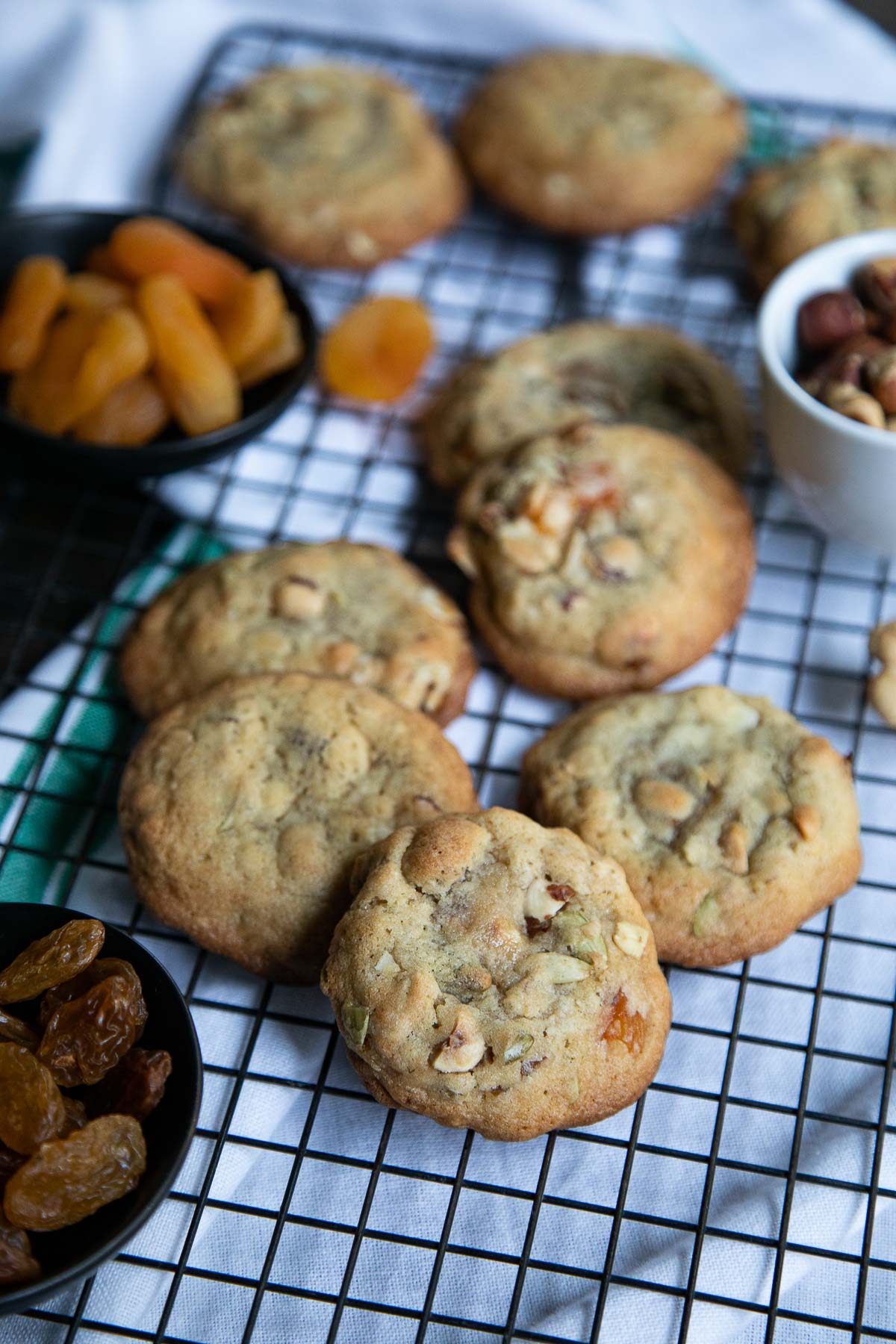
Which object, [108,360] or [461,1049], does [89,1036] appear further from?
[108,360]

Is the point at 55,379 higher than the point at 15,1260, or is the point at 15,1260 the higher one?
the point at 55,379

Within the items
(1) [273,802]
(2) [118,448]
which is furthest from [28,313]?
(1) [273,802]

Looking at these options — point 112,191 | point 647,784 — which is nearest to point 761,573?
point 647,784

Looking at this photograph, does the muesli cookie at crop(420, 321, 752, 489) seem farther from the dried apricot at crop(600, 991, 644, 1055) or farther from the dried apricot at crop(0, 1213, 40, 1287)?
the dried apricot at crop(0, 1213, 40, 1287)

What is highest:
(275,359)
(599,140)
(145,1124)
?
(599,140)

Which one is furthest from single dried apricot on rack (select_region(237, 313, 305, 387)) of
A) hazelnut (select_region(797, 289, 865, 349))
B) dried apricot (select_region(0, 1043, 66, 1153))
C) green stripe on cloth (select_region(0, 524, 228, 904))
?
dried apricot (select_region(0, 1043, 66, 1153))

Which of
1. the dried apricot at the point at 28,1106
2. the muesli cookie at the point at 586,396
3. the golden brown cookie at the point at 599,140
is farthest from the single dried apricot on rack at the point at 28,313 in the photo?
the dried apricot at the point at 28,1106

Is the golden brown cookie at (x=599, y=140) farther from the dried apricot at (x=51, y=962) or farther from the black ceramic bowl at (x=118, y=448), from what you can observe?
the dried apricot at (x=51, y=962)
